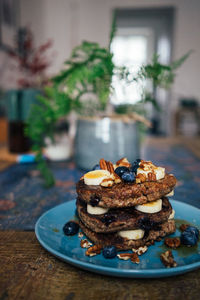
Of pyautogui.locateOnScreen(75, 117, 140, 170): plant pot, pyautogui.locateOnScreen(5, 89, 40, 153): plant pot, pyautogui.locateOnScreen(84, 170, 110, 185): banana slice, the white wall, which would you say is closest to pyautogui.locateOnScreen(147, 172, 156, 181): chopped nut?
pyautogui.locateOnScreen(84, 170, 110, 185): banana slice

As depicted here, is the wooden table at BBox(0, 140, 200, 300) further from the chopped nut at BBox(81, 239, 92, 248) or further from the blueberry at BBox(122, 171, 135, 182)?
the blueberry at BBox(122, 171, 135, 182)

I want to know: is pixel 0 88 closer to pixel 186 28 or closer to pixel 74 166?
pixel 74 166

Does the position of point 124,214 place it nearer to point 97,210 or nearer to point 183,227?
point 97,210

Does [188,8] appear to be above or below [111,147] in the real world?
above

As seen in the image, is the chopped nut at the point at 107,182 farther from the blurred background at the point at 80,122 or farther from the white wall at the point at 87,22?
the white wall at the point at 87,22

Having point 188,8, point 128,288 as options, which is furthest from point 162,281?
point 188,8

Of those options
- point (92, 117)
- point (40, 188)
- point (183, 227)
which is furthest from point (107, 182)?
point (92, 117)
